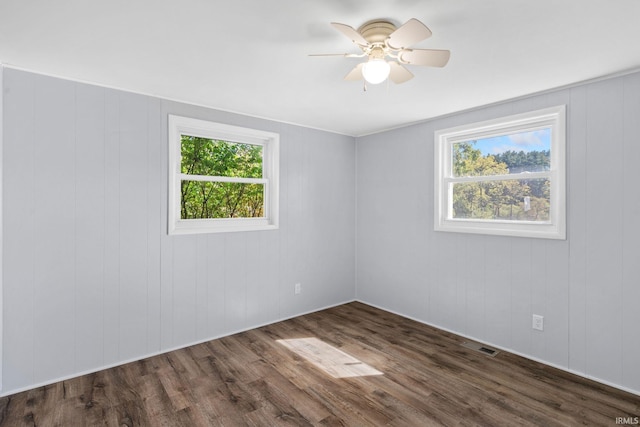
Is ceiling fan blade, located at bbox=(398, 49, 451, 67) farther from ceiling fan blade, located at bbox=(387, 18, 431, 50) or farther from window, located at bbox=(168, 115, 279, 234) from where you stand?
window, located at bbox=(168, 115, 279, 234)

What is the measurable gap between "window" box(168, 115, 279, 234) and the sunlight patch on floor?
4.27ft

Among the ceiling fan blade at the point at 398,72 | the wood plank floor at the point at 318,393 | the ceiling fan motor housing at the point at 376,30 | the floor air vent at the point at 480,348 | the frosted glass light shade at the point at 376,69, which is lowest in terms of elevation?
the wood plank floor at the point at 318,393

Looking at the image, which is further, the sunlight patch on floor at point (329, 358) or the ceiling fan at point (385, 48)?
the sunlight patch on floor at point (329, 358)

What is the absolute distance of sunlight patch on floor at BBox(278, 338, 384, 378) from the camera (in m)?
2.68

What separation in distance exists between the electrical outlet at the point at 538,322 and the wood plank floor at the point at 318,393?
31 centimetres

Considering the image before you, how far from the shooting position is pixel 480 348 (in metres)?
3.12

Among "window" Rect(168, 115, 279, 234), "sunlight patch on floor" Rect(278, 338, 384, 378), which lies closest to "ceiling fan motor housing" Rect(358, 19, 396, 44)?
"window" Rect(168, 115, 279, 234)

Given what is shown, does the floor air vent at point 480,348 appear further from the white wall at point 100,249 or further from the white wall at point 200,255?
the white wall at point 100,249

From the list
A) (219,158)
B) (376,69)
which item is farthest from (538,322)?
(219,158)

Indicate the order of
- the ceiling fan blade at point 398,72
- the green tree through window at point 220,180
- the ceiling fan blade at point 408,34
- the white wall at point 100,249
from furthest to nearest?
the green tree through window at point 220,180 < the white wall at point 100,249 < the ceiling fan blade at point 398,72 < the ceiling fan blade at point 408,34

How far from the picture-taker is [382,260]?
167 inches

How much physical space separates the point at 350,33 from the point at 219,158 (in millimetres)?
2249

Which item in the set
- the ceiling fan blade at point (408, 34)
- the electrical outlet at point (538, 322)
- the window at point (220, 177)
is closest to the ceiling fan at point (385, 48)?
the ceiling fan blade at point (408, 34)

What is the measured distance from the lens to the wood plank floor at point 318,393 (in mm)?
2102
